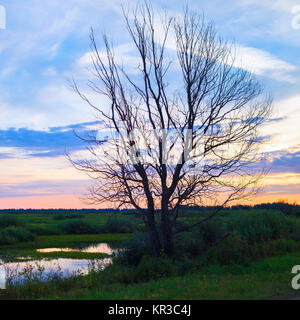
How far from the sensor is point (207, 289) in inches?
464

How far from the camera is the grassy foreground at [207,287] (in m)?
11.1

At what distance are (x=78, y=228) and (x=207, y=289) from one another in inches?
1694

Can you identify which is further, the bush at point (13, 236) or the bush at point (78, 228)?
the bush at point (78, 228)

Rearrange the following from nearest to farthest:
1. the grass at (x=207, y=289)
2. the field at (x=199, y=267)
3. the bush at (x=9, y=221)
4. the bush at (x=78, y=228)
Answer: the grass at (x=207, y=289) < the field at (x=199, y=267) < the bush at (x=9, y=221) < the bush at (x=78, y=228)

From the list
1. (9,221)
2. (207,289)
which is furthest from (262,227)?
(9,221)

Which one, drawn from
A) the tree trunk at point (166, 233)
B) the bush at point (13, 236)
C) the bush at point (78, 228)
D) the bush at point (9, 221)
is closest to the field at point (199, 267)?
the tree trunk at point (166, 233)

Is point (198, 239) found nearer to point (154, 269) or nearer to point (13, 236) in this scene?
point (154, 269)

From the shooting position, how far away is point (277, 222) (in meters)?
23.8

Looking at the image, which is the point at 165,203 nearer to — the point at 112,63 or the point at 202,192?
the point at 202,192

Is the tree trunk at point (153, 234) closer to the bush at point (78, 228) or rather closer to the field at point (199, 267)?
the field at point (199, 267)

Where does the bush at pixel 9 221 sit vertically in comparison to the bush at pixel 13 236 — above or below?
above

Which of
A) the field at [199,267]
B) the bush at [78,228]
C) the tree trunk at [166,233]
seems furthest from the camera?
the bush at [78,228]
